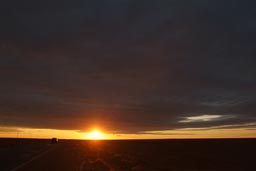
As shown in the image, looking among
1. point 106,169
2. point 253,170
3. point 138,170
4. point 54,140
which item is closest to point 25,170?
point 106,169

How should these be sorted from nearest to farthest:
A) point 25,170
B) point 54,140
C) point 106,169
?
point 25,170, point 106,169, point 54,140

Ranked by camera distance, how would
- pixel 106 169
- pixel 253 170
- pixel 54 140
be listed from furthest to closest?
pixel 54 140 → pixel 253 170 → pixel 106 169

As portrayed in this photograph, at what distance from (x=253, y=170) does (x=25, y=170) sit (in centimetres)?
1808

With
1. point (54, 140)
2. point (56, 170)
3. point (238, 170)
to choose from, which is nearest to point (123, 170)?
point (56, 170)

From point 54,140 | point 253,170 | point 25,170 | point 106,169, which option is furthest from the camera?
point 54,140

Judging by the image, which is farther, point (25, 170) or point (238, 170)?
point (238, 170)

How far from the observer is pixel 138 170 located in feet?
98.8

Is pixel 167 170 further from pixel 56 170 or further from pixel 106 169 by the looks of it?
pixel 56 170

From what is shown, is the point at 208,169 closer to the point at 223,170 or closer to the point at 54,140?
the point at 223,170

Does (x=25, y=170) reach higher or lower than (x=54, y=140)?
lower

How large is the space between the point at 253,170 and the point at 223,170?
8.28 feet

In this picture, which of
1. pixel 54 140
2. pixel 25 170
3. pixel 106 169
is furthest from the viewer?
pixel 54 140

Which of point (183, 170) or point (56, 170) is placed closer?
point (56, 170)

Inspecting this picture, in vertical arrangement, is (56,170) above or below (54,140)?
below
